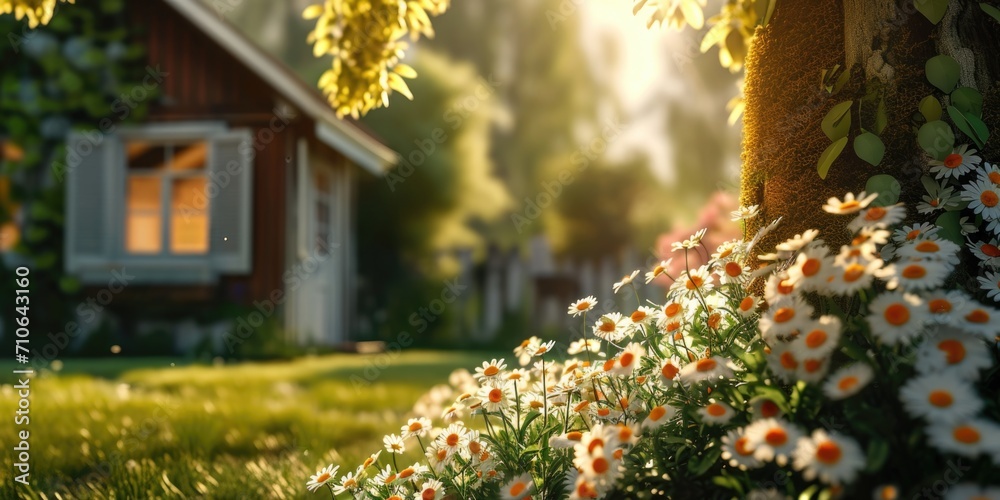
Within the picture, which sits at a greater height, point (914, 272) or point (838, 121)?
point (838, 121)

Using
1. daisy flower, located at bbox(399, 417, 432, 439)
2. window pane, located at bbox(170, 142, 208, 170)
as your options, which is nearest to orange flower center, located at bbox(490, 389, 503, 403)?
daisy flower, located at bbox(399, 417, 432, 439)

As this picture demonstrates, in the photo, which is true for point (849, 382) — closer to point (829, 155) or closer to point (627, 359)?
point (627, 359)

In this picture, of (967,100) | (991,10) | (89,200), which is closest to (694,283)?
(967,100)

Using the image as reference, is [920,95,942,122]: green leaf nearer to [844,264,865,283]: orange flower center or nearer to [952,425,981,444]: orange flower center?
[844,264,865,283]: orange flower center

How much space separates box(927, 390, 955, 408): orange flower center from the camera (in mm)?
1494

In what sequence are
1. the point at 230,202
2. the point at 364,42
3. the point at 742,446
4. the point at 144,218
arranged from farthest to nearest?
the point at 144,218
the point at 230,202
the point at 364,42
the point at 742,446

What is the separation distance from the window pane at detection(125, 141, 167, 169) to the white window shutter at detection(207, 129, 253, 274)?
1.06 meters

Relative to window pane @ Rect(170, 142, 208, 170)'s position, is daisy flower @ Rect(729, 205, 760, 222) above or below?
below

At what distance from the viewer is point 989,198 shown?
85.8 inches

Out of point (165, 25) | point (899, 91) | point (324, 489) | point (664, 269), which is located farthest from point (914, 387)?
point (165, 25)

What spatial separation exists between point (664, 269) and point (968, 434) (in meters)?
0.98

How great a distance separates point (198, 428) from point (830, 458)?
138 inches

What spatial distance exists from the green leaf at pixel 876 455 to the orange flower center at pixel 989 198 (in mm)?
980

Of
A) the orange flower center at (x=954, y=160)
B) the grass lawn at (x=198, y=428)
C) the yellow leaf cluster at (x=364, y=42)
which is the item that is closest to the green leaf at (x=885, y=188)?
the orange flower center at (x=954, y=160)
